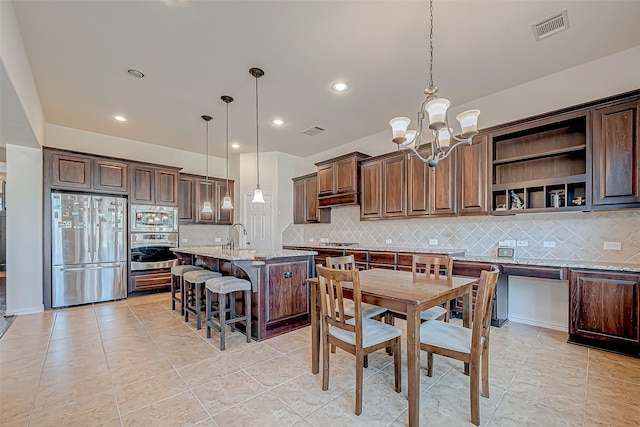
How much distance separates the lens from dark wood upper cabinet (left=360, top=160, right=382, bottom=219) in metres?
4.87

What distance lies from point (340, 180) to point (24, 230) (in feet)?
16.3

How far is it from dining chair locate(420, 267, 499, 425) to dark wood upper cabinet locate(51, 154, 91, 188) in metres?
5.48

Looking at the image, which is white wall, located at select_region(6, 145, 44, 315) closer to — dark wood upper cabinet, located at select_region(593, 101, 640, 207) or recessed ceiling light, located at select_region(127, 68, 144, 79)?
recessed ceiling light, located at select_region(127, 68, 144, 79)

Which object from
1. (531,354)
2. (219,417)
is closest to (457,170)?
(531,354)

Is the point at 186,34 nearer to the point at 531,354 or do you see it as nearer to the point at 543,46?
the point at 543,46

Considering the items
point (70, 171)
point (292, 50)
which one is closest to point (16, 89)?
point (70, 171)

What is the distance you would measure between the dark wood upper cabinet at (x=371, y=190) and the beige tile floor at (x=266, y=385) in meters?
2.45

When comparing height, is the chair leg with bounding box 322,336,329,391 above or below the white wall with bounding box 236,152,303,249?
below

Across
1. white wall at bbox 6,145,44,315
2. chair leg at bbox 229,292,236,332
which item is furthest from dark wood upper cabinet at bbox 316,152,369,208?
white wall at bbox 6,145,44,315

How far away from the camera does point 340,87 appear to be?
360 centimetres

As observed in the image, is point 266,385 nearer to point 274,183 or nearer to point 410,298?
point 410,298

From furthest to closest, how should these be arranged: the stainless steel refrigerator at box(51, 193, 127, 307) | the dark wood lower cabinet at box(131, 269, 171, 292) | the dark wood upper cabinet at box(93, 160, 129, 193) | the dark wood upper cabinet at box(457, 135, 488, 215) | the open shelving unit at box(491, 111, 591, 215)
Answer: the dark wood lower cabinet at box(131, 269, 171, 292)
the dark wood upper cabinet at box(93, 160, 129, 193)
the stainless steel refrigerator at box(51, 193, 127, 307)
the dark wood upper cabinet at box(457, 135, 488, 215)
the open shelving unit at box(491, 111, 591, 215)

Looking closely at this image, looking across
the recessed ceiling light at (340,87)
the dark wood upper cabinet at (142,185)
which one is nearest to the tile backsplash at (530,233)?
the recessed ceiling light at (340,87)

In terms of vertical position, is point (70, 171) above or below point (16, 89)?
below
